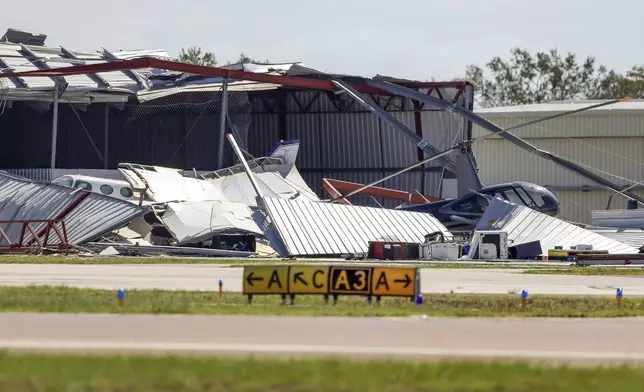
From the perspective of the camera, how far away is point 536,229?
5059 centimetres

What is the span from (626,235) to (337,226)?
43.3 feet

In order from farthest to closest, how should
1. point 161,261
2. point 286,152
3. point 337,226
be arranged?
1. point 286,152
2. point 337,226
3. point 161,261

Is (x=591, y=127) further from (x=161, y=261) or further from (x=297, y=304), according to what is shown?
(x=297, y=304)

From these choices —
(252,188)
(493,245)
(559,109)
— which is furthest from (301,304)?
(559,109)

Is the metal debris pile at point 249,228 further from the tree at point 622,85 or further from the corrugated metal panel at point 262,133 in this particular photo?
the tree at point 622,85

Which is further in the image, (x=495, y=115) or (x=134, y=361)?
(x=495, y=115)

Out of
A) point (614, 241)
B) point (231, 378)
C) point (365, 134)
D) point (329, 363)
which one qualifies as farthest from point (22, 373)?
point (365, 134)

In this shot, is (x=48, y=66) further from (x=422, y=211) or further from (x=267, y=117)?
(x=422, y=211)

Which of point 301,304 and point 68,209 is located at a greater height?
point 68,209

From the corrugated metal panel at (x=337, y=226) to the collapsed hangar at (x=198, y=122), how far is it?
11.5 m

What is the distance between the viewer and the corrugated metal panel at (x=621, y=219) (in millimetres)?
55938

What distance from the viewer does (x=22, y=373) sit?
45.0 ft

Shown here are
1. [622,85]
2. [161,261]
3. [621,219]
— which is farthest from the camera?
[622,85]

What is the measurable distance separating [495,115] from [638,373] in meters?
69.9
